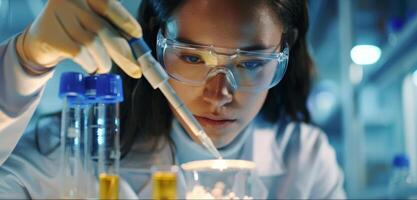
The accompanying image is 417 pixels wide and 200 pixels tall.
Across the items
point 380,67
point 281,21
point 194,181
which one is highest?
point 281,21

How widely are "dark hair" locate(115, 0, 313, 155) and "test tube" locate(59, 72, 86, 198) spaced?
0.44ft

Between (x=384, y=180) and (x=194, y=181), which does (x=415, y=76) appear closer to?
(x=384, y=180)

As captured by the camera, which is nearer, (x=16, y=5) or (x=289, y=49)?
(x=16, y=5)

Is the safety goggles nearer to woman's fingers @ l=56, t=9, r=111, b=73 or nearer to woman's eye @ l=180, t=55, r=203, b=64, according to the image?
woman's eye @ l=180, t=55, r=203, b=64

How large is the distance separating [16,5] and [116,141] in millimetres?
405

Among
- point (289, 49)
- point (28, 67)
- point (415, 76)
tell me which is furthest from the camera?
point (415, 76)

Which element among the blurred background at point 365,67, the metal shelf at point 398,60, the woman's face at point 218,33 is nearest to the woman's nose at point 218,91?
the woman's face at point 218,33

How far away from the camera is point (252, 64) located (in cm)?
128

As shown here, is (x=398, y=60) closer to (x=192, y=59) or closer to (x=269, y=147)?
(x=269, y=147)

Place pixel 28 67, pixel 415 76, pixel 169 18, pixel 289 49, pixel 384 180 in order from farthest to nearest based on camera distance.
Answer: pixel 384 180, pixel 415 76, pixel 289 49, pixel 169 18, pixel 28 67

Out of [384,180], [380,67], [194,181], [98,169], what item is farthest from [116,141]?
[384,180]

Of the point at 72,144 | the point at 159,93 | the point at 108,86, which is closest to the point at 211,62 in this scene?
the point at 159,93

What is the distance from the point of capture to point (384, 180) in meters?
2.75

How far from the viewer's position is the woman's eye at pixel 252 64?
1.26 m
